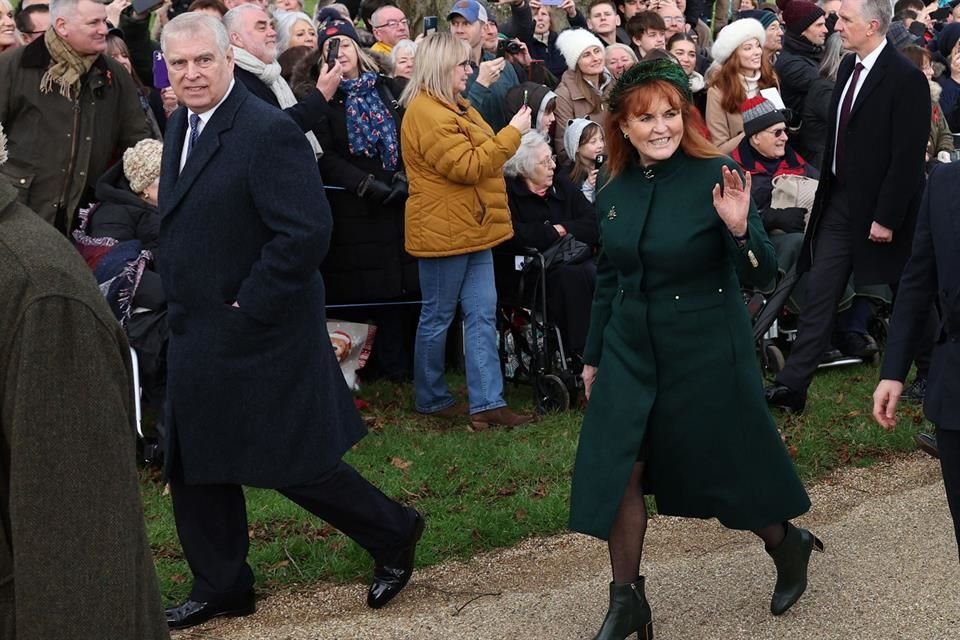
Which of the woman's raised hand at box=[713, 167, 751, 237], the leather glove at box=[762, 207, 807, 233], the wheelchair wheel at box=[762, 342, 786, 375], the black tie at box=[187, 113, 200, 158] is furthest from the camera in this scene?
the leather glove at box=[762, 207, 807, 233]

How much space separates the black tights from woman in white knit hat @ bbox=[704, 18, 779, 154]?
17.1 feet

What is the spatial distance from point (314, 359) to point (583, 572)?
147 cm

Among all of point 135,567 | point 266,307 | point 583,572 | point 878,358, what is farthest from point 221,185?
point 878,358

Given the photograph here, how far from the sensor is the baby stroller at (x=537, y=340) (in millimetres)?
8227

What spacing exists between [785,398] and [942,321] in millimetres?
3612

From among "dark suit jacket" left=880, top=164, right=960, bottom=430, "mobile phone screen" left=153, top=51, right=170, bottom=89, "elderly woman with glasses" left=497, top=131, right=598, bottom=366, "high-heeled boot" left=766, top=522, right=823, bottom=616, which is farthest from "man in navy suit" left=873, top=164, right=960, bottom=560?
"mobile phone screen" left=153, top=51, right=170, bottom=89

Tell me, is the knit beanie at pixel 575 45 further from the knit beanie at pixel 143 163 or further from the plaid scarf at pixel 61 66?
the plaid scarf at pixel 61 66

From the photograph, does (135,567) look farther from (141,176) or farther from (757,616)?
(141,176)

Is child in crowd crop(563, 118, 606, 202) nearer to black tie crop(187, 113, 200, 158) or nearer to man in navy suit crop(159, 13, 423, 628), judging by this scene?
man in navy suit crop(159, 13, 423, 628)

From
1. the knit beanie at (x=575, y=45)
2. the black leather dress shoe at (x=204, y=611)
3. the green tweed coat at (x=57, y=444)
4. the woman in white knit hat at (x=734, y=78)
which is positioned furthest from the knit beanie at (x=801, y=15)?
the green tweed coat at (x=57, y=444)

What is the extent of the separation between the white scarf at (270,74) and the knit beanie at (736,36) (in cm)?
365

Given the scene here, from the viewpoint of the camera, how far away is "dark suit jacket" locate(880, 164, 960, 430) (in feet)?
13.6

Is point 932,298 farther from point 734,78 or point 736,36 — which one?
point 736,36

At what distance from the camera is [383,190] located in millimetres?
8086
